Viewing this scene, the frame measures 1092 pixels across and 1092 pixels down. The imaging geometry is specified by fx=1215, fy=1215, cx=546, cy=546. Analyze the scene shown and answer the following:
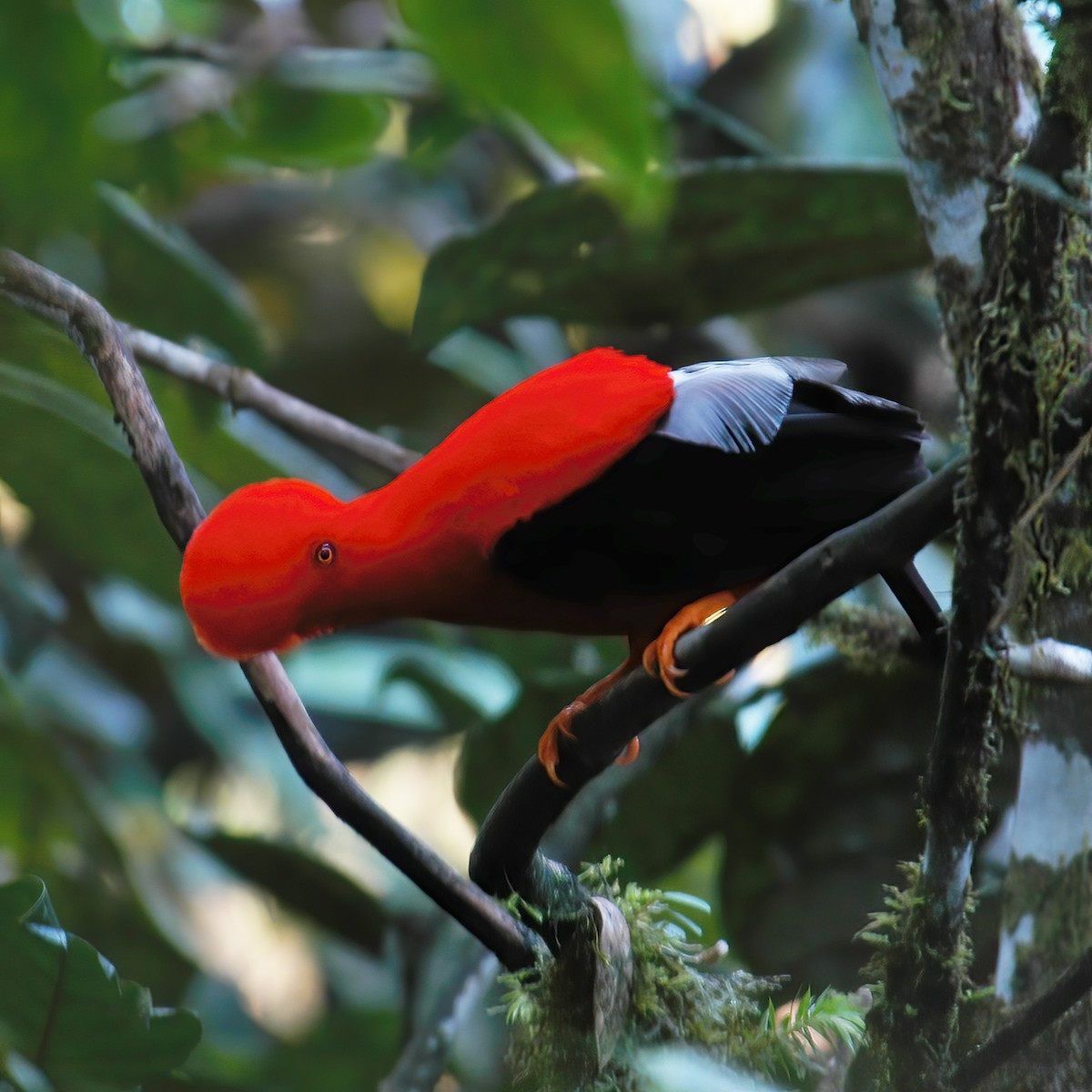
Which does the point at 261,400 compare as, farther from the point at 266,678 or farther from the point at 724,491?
the point at 724,491

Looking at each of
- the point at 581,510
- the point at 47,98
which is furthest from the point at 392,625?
the point at 47,98

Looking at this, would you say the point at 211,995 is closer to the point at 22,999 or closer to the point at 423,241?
the point at 22,999

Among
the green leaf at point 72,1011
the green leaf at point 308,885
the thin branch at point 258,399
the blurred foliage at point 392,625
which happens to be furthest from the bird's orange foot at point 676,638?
the green leaf at point 308,885

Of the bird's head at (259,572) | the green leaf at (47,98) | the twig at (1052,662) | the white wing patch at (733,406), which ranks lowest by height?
the twig at (1052,662)

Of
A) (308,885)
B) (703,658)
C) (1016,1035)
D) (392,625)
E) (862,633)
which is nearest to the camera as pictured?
(703,658)

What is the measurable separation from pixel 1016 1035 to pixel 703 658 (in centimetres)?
35

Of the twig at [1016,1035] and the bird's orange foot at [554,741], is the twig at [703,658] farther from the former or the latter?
the twig at [1016,1035]

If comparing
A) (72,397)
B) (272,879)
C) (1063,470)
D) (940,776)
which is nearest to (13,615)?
(72,397)

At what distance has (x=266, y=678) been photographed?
2.74ft

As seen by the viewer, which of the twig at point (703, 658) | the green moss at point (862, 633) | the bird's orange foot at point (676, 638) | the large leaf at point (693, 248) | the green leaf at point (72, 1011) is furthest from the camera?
the large leaf at point (693, 248)

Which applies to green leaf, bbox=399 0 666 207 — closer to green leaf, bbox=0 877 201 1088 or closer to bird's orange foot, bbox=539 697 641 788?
bird's orange foot, bbox=539 697 641 788

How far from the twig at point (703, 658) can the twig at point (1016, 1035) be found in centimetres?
28

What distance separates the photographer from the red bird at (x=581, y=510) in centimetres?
76

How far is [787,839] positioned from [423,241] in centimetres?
172
